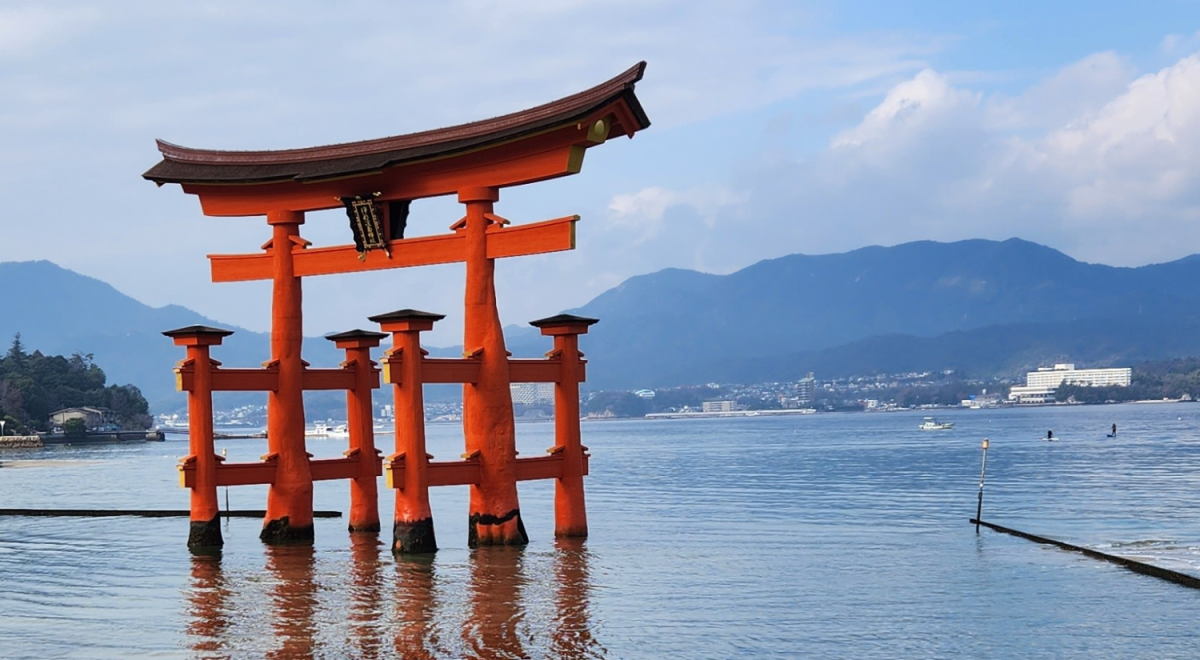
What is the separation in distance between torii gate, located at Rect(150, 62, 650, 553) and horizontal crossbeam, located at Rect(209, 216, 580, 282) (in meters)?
0.03

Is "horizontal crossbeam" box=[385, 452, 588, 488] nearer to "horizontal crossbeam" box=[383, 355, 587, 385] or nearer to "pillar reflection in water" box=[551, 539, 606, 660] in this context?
"horizontal crossbeam" box=[383, 355, 587, 385]

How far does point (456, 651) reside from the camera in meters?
15.6

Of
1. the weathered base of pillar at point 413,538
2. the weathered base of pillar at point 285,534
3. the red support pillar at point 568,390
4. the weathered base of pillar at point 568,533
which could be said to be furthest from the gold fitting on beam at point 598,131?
the weathered base of pillar at point 285,534

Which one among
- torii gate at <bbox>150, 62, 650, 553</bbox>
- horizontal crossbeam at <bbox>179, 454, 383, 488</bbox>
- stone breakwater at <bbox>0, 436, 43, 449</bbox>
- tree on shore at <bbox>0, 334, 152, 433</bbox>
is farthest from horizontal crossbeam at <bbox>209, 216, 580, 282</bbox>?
tree on shore at <bbox>0, 334, 152, 433</bbox>

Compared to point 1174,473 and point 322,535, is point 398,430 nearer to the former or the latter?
point 322,535

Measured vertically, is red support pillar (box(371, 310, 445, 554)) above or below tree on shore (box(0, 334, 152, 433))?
below

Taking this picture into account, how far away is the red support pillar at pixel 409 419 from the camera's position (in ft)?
72.9

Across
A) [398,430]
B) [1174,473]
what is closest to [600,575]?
[398,430]

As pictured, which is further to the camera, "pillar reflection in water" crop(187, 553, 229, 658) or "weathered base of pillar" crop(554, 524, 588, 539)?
Result: "weathered base of pillar" crop(554, 524, 588, 539)

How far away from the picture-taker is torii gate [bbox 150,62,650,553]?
2223 cm

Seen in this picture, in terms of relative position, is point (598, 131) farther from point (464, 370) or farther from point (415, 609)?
point (415, 609)

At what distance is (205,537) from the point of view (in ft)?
80.3

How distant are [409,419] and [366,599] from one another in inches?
156

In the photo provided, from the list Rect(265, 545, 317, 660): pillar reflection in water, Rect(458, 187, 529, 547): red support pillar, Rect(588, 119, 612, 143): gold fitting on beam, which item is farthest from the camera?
Rect(458, 187, 529, 547): red support pillar
